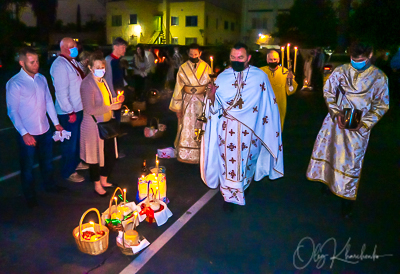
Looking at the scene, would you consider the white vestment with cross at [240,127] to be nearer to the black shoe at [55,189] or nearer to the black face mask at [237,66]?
the black face mask at [237,66]

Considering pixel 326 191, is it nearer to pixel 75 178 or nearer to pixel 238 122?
pixel 238 122

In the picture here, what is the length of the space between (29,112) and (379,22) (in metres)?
14.4

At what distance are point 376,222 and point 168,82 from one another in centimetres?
1463

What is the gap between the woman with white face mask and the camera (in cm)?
464

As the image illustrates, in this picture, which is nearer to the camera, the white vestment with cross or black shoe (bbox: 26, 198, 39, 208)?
the white vestment with cross

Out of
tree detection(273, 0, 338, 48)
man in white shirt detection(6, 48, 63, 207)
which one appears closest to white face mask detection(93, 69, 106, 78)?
man in white shirt detection(6, 48, 63, 207)

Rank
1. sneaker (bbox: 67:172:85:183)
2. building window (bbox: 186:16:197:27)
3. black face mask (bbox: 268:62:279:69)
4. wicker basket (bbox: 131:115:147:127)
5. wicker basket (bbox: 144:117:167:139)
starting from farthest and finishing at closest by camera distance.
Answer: building window (bbox: 186:16:197:27) → wicker basket (bbox: 131:115:147:127) → wicker basket (bbox: 144:117:167:139) → black face mask (bbox: 268:62:279:69) → sneaker (bbox: 67:172:85:183)

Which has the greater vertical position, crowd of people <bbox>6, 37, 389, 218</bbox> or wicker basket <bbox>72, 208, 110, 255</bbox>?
crowd of people <bbox>6, 37, 389, 218</bbox>

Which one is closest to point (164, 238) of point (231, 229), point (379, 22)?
point (231, 229)

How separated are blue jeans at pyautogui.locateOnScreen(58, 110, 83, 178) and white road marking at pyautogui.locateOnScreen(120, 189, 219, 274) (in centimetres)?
212

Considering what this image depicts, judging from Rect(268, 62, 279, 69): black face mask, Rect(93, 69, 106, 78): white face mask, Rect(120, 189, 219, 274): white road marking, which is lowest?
Rect(120, 189, 219, 274): white road marking

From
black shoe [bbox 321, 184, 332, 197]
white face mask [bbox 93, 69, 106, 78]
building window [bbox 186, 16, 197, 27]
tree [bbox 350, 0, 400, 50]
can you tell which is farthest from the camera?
building window [bbox 186, 16, 197, 27]

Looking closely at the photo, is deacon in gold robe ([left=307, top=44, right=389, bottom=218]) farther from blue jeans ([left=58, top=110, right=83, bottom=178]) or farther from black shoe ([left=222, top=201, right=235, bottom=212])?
blue jeans ([left=58, top=110, right=83, bottom=178])

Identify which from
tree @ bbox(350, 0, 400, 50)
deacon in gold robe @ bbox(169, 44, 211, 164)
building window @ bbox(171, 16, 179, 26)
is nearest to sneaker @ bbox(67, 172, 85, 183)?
deacon in gold robe @ bbox(169, 44, 211, 164)
